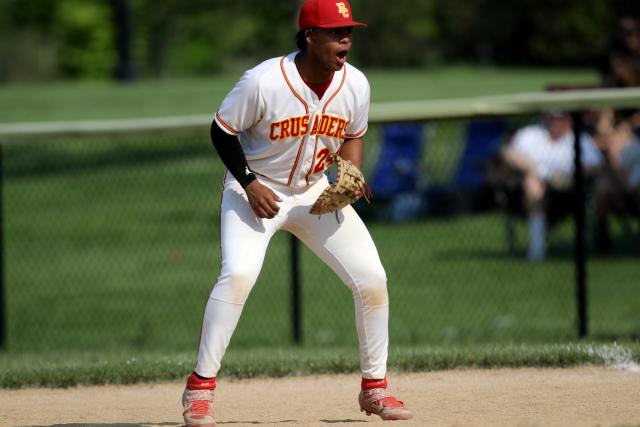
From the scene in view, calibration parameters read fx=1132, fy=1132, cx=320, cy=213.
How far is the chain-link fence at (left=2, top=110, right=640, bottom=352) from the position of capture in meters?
9.80

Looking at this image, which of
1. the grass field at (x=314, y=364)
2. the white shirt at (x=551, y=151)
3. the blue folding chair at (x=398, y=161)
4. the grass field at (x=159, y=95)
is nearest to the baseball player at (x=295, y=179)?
the grass field at (x=314, y=364)

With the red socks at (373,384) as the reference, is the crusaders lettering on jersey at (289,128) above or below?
above

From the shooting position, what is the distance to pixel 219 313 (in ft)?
16.2

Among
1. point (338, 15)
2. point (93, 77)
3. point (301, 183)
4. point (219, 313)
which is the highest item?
point (338, 15)

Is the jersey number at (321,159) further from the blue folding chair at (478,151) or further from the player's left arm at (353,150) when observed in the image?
the blue folding chair at (478,151)

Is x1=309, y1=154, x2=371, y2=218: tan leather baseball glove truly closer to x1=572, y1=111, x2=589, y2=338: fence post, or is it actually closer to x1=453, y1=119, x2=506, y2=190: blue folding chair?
x1=572, y1=111, x2=589, y2=338: fence post

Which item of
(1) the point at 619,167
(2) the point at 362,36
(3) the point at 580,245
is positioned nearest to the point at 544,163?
(1) the point at 619,167

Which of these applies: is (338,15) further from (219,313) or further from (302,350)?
(302,350)

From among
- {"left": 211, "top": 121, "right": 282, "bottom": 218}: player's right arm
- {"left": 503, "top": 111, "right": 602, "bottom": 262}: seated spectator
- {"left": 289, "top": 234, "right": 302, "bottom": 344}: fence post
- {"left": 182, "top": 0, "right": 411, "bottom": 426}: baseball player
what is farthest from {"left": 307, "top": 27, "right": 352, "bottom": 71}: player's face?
{"left": 503, "top": 111, "right": 602, "bottom": 262}: seated spectator

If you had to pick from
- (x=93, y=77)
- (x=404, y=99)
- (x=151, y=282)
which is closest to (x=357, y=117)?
(x=151, y=282)

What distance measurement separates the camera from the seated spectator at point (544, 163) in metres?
10.6

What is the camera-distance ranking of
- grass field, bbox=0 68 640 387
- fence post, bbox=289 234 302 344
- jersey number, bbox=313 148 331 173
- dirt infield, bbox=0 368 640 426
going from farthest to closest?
fence post, bbox=289 234 302 344
grass field, bbox=0 68 640 387
dirt infield, bbox=0 368 640 426
jersey number, bbox=313 148 331 173

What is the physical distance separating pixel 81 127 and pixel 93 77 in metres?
41.5

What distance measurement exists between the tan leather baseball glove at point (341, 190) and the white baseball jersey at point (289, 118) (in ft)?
0.46
